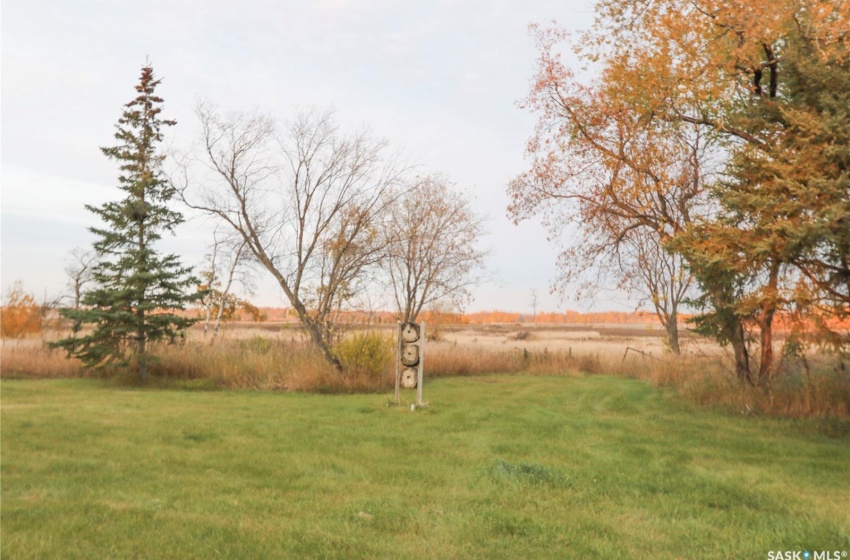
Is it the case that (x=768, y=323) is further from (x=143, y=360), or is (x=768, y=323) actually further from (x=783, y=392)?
(x=143, y=360)

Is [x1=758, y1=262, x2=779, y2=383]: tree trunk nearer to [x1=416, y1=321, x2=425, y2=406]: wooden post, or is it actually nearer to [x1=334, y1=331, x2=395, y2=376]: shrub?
[x1=416, y1=321, x2=425, y2=406]: wooden post

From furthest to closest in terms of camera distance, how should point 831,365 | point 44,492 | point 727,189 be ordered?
point 831,365, point 727,189, point 44,492

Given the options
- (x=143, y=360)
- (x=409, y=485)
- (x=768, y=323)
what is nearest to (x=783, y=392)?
(x=768, y=323)

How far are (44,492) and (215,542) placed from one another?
8.24 ft

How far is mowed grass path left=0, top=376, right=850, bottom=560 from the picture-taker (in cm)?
521

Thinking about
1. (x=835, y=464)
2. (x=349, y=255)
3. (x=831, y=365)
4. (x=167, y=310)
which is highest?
(x=349, y=255)

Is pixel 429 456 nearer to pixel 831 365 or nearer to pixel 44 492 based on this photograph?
pixel 44 492

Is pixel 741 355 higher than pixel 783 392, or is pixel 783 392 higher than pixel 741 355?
pixel 741 355

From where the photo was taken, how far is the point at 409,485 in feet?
23.6

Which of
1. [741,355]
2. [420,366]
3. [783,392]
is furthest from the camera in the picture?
[741,355]

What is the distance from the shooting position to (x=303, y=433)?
1063 centimetres

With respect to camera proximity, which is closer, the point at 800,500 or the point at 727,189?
the point at 800,500

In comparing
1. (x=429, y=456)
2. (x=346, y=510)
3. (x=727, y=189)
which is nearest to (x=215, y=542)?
(x=346, y=510)

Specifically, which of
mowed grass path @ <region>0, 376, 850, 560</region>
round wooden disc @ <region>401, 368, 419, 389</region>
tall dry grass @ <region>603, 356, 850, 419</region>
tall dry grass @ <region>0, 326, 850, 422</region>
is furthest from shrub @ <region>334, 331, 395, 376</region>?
tall dry grass @ <region>603, 356, 850, 419</region>
